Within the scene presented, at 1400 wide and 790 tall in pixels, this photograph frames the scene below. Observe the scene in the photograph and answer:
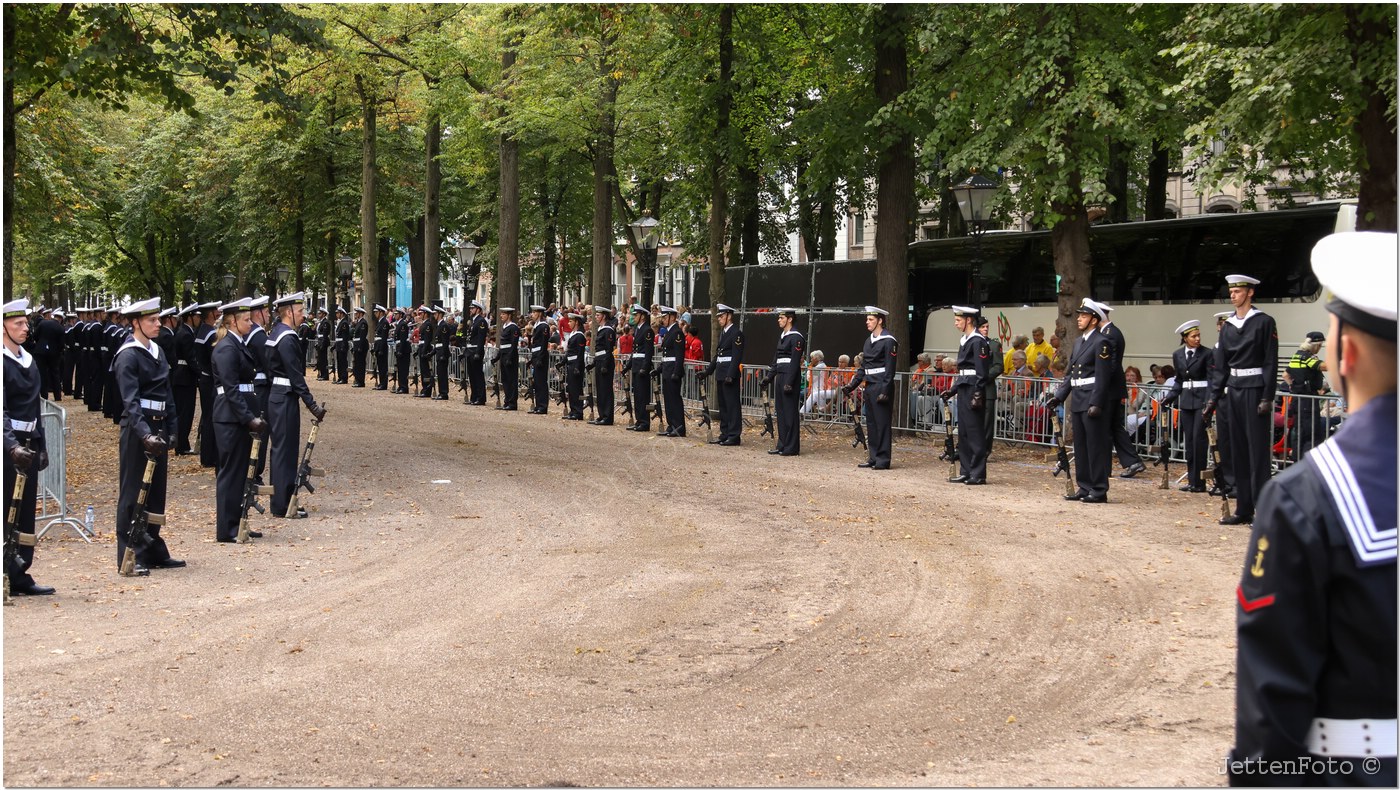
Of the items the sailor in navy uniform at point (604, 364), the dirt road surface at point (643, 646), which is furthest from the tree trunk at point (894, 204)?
the dirt road surface at point (643, 646)

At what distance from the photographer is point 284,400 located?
13273 mm

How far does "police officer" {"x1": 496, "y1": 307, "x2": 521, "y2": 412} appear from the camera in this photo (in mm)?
27203

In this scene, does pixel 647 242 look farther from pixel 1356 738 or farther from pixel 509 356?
pixel 1356 738

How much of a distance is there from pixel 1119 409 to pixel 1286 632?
1346cm

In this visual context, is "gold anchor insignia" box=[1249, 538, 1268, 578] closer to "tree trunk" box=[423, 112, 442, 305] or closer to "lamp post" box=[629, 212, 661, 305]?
"lamp post" box=[629, 212, 661, 305]

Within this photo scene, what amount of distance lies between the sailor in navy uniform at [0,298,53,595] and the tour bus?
48.5 ft

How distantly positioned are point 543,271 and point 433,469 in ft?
114

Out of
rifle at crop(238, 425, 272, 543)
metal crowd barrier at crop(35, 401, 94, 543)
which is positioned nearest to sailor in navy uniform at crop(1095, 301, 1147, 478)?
rifle at crop(238, 425, 272, 543)

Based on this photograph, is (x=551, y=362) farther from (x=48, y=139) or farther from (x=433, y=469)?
(x=48, y=139)

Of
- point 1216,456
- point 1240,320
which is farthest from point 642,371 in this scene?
point 1240,320

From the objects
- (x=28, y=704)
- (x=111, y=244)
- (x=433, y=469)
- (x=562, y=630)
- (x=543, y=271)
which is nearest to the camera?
(x=28, y=704)

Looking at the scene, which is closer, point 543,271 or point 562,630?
point 562,630

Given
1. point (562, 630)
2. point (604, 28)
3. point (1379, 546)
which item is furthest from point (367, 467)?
point (1379, 546)

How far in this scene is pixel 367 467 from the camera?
17.3 meters
